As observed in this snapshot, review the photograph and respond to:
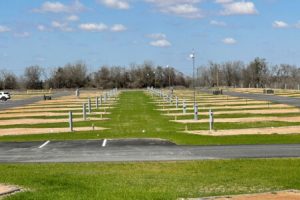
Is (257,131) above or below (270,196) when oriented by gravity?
below

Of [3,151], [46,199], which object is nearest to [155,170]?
[46,199]

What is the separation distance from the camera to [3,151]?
2184 centimetres

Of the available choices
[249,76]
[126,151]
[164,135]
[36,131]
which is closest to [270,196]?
[126,151]

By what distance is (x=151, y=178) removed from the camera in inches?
Answer: 526

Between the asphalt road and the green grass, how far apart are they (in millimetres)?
1815

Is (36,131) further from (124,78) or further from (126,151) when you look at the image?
(124,78)

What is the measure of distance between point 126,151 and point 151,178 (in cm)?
753

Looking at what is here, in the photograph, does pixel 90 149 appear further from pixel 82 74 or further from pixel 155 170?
pixel 82 74

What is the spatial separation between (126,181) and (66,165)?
14.3 ft

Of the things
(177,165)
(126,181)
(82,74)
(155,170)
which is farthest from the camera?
(82,74)

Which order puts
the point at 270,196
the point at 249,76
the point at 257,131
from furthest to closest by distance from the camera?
1. the point at 249,76
2. the point at 257,131
3. the point at 270,196

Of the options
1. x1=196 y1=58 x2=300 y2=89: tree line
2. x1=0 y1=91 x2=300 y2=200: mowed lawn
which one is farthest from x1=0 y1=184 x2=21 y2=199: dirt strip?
x1=196 y1=58 x2=300 y2=89: tree line

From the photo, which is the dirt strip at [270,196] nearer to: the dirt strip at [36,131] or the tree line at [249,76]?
the dirt strip at [36,131]

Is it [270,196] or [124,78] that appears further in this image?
[124,78]
